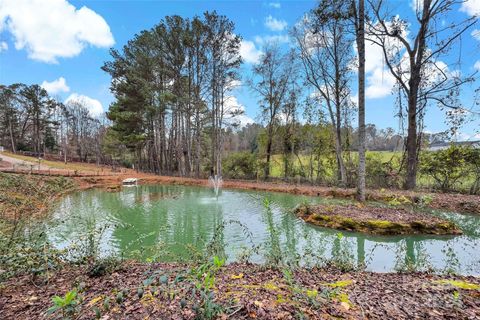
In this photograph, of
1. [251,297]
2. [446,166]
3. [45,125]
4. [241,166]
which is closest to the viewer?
[251,297]

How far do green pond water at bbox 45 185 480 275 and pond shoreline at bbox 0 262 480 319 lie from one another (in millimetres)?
575

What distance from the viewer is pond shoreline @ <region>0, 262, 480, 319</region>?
6.05 ft

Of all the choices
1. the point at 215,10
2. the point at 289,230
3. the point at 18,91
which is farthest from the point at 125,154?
the point at 289,230

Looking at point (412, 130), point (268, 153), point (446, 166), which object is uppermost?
point (412, 130)

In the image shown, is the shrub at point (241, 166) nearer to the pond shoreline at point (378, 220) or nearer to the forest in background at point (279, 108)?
the forest in background at point (279, 108)

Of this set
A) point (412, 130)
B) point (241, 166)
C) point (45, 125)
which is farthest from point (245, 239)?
point (45, 125)

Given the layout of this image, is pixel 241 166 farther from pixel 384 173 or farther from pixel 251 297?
pixel 251 297

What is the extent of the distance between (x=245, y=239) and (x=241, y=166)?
45.7ft

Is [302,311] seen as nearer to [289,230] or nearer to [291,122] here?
[289,230]

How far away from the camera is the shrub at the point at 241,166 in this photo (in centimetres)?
1891

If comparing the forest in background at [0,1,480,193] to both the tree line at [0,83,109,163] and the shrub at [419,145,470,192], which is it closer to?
the shrub at [419,145,470,192]

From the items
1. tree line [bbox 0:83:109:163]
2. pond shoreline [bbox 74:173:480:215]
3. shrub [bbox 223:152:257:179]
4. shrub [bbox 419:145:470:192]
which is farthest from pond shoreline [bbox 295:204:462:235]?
tree line [bbox 0:83:109:163]

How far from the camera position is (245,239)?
5410 millimetres

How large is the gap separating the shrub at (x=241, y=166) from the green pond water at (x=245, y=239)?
9817 mm
